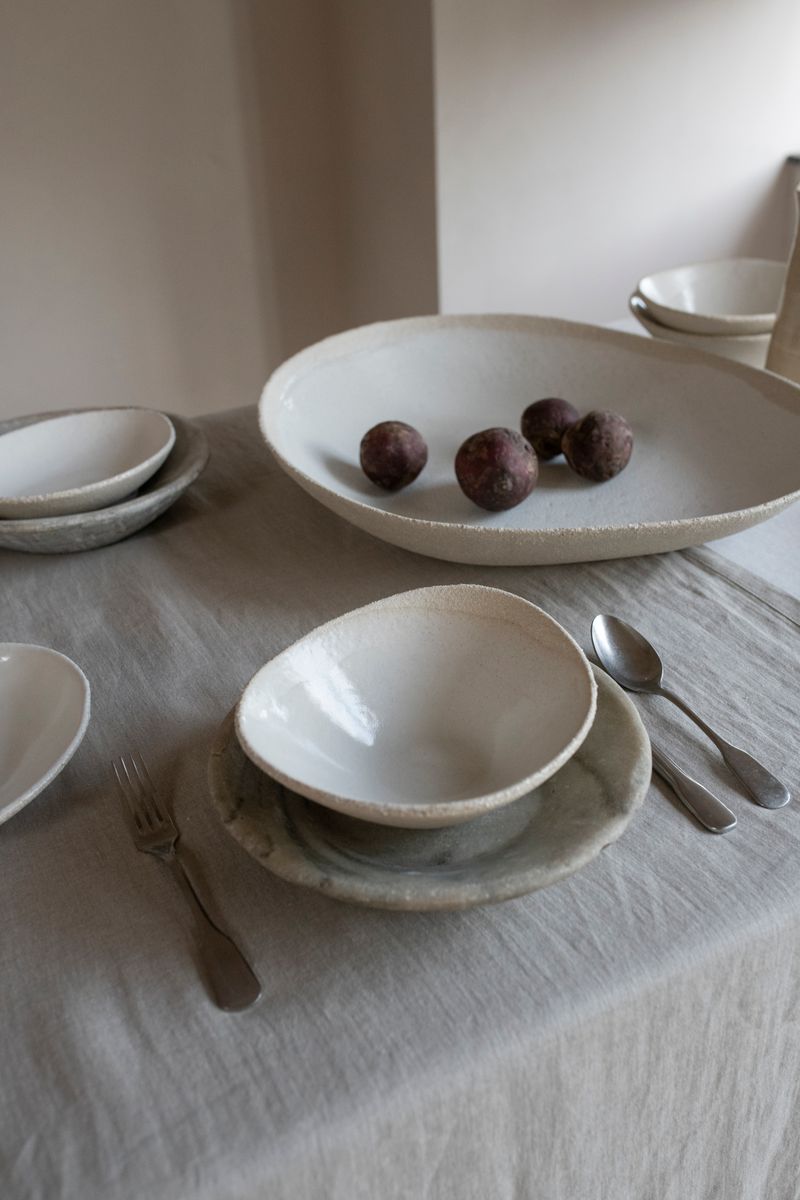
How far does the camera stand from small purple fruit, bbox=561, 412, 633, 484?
28.8 inches

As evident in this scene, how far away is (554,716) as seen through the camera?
0.45 metres

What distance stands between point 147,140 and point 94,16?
0.21 meters

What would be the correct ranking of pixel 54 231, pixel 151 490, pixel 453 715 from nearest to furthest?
Answer: pixel 453 715
pixel 151 490
pixel 54 231

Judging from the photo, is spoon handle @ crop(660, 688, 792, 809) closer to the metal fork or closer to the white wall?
the metal fork

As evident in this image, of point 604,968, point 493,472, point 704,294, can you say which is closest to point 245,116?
point 704,294

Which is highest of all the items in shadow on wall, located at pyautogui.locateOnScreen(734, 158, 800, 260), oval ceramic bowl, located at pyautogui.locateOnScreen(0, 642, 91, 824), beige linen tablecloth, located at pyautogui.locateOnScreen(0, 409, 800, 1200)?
oval ceramic bowl, located at pyautogui.locateOnScreen(0, 642, 91, 824)

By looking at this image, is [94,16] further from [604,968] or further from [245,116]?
[604,968]

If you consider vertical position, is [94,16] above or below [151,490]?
above

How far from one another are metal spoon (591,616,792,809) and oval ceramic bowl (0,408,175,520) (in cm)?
37

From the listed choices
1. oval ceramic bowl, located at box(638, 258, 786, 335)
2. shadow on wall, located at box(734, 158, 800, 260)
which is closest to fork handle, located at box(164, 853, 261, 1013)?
oval ceramic bowl, located at box(638, 258, 786, 335)

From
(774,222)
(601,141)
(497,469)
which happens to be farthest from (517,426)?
(774,222)

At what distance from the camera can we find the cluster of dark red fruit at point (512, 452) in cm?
69

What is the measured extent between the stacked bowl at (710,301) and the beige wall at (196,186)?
2.65ft

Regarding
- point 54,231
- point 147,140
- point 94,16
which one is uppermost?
point 94,16
